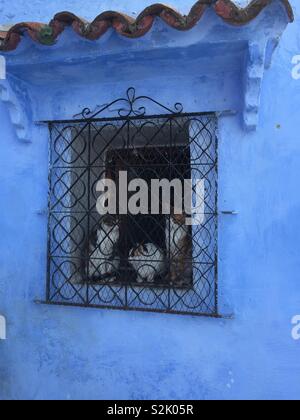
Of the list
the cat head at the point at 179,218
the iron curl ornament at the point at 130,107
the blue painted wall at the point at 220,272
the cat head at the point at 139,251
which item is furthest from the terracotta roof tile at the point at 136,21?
the cat head at the point at 139,251

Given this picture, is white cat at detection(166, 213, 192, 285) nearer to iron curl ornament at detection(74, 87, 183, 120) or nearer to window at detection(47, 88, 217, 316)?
window at detection(47, 88, 217, 316)

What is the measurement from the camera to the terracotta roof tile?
5.44 ft

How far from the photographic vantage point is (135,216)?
261 centimetres

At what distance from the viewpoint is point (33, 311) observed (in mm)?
2580

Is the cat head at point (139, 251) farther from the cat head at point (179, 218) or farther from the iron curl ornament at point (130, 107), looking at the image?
the iron curl ornament at point (130, 107)

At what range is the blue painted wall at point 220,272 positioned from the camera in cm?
219

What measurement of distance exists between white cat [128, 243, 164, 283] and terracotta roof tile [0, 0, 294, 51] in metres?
1.38

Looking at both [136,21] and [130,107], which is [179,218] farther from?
[136,21]

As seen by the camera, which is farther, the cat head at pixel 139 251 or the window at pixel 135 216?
the cat head at pixel 139 251

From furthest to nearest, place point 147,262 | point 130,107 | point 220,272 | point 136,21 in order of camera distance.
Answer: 1. point 147,262
2. point 130,107
3. point 220,272
4. point 136,21

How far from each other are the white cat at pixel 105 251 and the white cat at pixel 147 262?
0.50 feet

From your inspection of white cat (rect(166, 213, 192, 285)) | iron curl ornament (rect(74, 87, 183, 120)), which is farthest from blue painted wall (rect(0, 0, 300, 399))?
white cat (rect(166, 213, 192, 285))

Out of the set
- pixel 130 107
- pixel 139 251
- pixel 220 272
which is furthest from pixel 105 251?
pixel 130 107

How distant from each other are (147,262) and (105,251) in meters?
0.32
